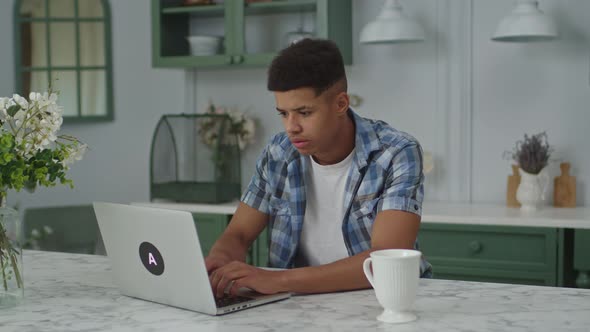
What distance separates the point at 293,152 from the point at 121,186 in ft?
8.23

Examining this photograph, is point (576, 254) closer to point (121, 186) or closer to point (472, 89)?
point (472, 89)

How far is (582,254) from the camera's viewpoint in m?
3.21

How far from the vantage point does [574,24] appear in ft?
12.1

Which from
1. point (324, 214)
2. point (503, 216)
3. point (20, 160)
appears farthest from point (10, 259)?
point (503, 216)

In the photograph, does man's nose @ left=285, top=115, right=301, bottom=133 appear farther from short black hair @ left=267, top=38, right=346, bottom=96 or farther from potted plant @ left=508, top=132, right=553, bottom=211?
potted plant @ left=508, top=132, right=553, bottom=211

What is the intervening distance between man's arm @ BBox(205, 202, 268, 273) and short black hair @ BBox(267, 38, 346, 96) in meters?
0.45

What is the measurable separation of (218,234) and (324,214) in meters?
1.64

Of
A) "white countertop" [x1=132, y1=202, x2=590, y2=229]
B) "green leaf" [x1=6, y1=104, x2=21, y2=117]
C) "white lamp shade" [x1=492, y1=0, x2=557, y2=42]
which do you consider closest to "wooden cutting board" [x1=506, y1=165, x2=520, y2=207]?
"white countertop" [x1=132, y1=202, x2=590, y2=229]

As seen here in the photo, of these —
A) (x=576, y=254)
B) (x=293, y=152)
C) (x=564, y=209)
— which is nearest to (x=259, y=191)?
(x=293, y=152)

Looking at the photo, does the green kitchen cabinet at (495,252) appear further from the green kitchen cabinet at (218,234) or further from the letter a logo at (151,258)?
the letter a logo at (151,258)

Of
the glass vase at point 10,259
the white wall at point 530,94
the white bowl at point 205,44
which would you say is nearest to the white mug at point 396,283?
the glass vase at point 10,259

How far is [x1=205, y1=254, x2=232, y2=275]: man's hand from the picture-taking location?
209 cm

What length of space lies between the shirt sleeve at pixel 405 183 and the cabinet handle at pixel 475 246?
1.36 m

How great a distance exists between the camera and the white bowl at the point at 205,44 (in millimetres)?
4109
